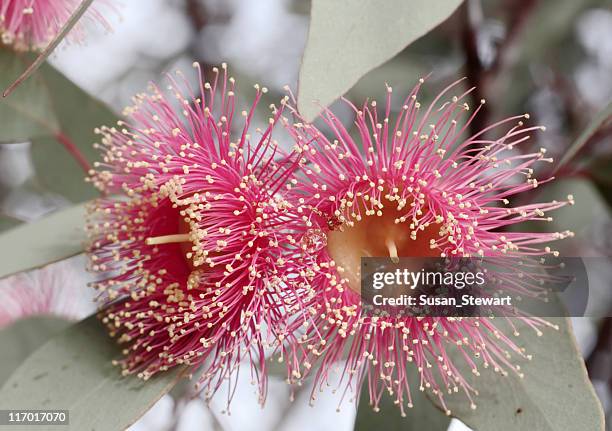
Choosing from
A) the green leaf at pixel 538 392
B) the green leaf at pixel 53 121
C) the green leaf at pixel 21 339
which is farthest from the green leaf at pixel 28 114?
the green leaf at pixel 538 392

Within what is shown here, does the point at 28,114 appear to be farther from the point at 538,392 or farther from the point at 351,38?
the point at 538,392

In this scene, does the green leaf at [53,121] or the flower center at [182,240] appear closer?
the flower center at [182,240]

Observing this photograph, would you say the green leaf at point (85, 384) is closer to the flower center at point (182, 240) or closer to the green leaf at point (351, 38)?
the flower center at point (182, 240)

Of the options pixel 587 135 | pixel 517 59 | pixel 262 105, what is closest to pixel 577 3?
pixel 517 59

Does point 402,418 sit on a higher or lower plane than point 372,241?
lower

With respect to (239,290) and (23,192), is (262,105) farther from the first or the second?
(239,290)

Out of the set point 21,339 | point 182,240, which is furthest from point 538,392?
point 21,339
